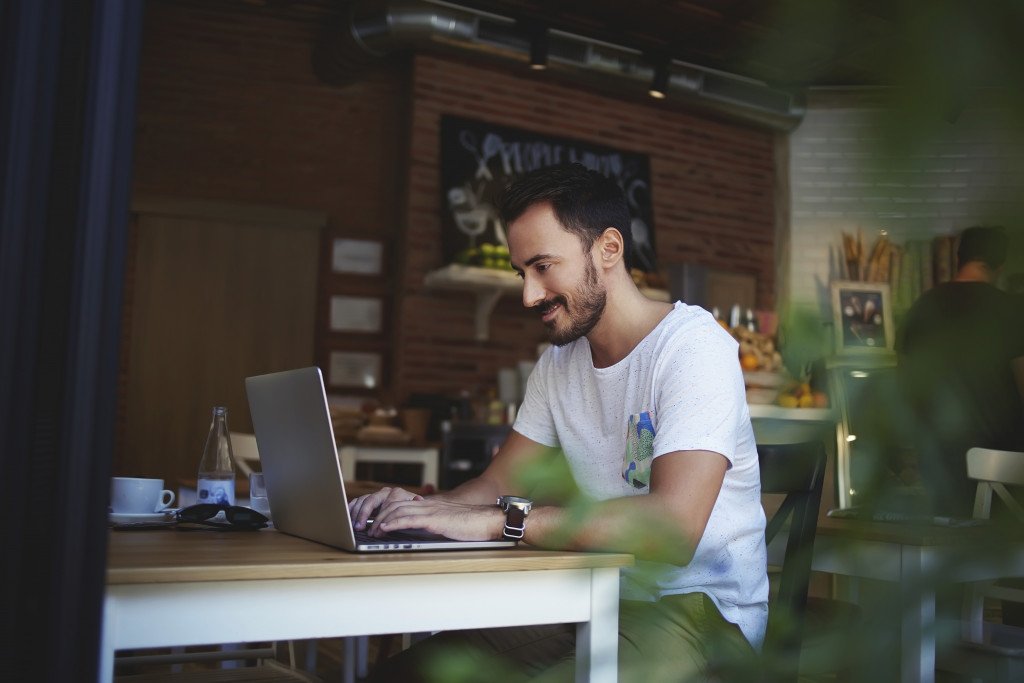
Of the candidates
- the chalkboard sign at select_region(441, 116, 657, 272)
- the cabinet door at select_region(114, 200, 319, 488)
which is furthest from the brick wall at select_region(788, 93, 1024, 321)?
the cabinet door at select_region(114, 200, 319, 488)

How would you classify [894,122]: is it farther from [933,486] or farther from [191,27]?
[191,27]

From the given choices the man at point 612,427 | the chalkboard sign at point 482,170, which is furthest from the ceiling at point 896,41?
the chalkboard sign at point 482,170

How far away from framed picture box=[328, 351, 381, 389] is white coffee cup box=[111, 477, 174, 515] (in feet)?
13.5

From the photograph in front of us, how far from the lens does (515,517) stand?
4.01 ft

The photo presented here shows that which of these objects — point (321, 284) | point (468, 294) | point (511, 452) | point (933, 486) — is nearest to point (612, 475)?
point (511, 452)

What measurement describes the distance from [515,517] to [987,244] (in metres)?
0.98

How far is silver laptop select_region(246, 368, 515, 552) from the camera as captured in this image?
44.6 inches

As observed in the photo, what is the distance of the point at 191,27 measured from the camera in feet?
18.6

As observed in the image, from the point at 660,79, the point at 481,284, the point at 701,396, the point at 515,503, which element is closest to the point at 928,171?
the point at 515,503

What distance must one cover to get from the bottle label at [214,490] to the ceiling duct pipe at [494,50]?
3918 millimetres

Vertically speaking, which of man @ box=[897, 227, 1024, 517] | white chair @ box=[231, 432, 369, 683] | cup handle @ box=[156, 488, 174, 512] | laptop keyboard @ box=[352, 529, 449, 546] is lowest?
white chair @ box=[231, 432, 369, 683]

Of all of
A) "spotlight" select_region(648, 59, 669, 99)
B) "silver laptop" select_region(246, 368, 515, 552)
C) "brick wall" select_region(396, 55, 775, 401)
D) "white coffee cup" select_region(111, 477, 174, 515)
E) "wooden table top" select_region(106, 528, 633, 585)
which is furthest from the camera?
"spotlight" select_region(648, 59, 669, 99)

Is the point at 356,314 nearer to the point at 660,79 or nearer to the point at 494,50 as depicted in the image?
the point at 494,50

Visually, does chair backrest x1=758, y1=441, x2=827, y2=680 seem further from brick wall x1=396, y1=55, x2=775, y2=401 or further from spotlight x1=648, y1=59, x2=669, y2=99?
spotlight x1=648, y1=59, x2=669, y2=99
